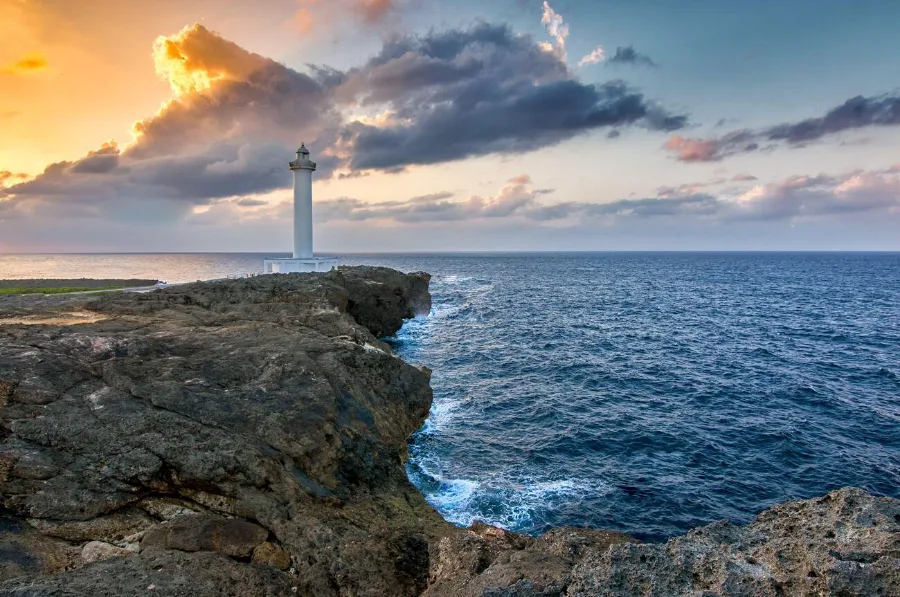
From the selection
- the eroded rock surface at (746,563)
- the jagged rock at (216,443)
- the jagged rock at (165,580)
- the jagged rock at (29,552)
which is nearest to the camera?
the eroded rock surface at (746,563)

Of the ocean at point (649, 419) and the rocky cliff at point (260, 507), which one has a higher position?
the rocky cliff at point (260, 507)

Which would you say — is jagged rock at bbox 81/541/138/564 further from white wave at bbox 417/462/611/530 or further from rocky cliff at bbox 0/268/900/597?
white wave at bbox 417/462/611/530

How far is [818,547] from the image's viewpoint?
678 cm

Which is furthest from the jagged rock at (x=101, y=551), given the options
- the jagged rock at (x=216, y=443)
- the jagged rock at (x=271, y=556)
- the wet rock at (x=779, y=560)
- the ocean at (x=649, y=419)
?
the ocean at (x=649, y=419)

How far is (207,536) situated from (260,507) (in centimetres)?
126

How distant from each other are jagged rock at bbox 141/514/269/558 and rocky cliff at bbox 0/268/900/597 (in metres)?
0.04

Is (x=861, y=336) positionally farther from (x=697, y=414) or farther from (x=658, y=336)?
(x=697, y=414)

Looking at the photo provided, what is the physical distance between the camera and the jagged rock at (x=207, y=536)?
28.2 feet

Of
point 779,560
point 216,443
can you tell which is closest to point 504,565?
point 779,560

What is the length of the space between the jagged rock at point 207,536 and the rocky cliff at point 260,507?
0.04m

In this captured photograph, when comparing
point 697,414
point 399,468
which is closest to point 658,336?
point 697,414

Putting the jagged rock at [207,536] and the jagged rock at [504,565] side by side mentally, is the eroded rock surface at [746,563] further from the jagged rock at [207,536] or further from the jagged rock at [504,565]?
the jagged rock at [207,536]

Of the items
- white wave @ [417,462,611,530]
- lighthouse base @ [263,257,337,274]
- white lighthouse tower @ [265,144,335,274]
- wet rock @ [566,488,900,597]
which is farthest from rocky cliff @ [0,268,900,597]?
white lighthouse tower @ [265,144,335,274]

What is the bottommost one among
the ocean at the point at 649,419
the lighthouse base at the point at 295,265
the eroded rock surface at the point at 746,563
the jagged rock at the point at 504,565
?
the ocean at the point at 649,419
